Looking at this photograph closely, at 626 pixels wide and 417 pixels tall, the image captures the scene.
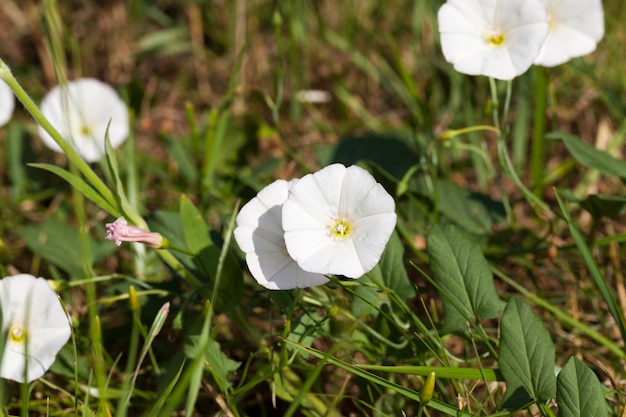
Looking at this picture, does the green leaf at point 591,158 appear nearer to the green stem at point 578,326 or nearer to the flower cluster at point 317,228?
the green stem at point 578,326

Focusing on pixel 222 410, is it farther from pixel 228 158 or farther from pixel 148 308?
pixel 228 158

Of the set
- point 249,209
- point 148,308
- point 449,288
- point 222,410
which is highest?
point 249,209

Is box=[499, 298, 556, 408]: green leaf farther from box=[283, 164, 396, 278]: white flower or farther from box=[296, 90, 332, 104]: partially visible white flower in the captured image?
box=[296, 90, 332, 104]: partially visible white flower

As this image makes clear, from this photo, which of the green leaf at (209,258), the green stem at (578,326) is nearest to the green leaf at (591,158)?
the green stem at (578,326)

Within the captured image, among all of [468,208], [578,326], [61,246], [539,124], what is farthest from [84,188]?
[539,124]

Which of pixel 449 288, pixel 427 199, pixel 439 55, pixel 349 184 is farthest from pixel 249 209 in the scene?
pixel 439 55

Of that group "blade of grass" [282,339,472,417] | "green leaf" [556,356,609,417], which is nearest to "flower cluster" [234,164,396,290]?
"blade of grass" [282,339,472,417]
